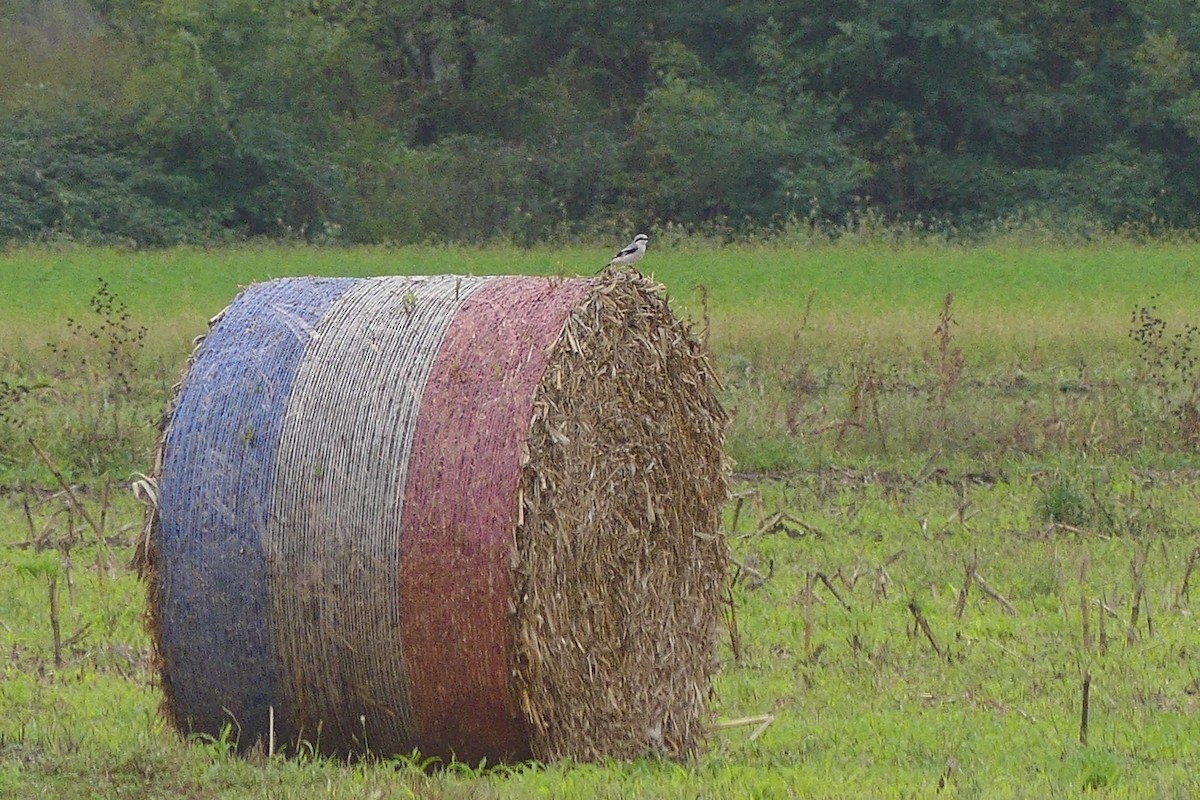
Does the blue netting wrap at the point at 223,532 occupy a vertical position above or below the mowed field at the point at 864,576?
above

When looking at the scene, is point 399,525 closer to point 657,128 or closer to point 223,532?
point 223,532

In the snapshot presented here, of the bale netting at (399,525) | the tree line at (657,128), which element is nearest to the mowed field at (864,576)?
the bale netting at (399,525)

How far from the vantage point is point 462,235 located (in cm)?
3981

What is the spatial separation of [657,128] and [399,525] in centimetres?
3567

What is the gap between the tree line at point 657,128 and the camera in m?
39.1

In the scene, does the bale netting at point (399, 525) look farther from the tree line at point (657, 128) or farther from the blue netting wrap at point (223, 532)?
the tree line at point (657, 128)

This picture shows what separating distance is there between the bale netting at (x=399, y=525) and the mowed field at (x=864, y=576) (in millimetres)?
178

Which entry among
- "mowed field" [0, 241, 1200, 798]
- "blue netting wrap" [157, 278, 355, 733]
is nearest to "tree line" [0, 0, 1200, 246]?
"mowed field" [0, 241, 1200, 798]

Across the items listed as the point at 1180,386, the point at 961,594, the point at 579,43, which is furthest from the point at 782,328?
the point at 579,43

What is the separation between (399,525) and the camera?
5504mm

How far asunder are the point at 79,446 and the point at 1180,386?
8.11 metres

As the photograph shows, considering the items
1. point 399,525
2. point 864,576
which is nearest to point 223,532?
point 399,525

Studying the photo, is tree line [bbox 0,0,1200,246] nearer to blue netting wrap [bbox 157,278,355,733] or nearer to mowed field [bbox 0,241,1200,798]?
mowed field [bbox 0,241,1200,798]

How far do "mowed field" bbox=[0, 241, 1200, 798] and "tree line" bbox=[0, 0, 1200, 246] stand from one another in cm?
1953
